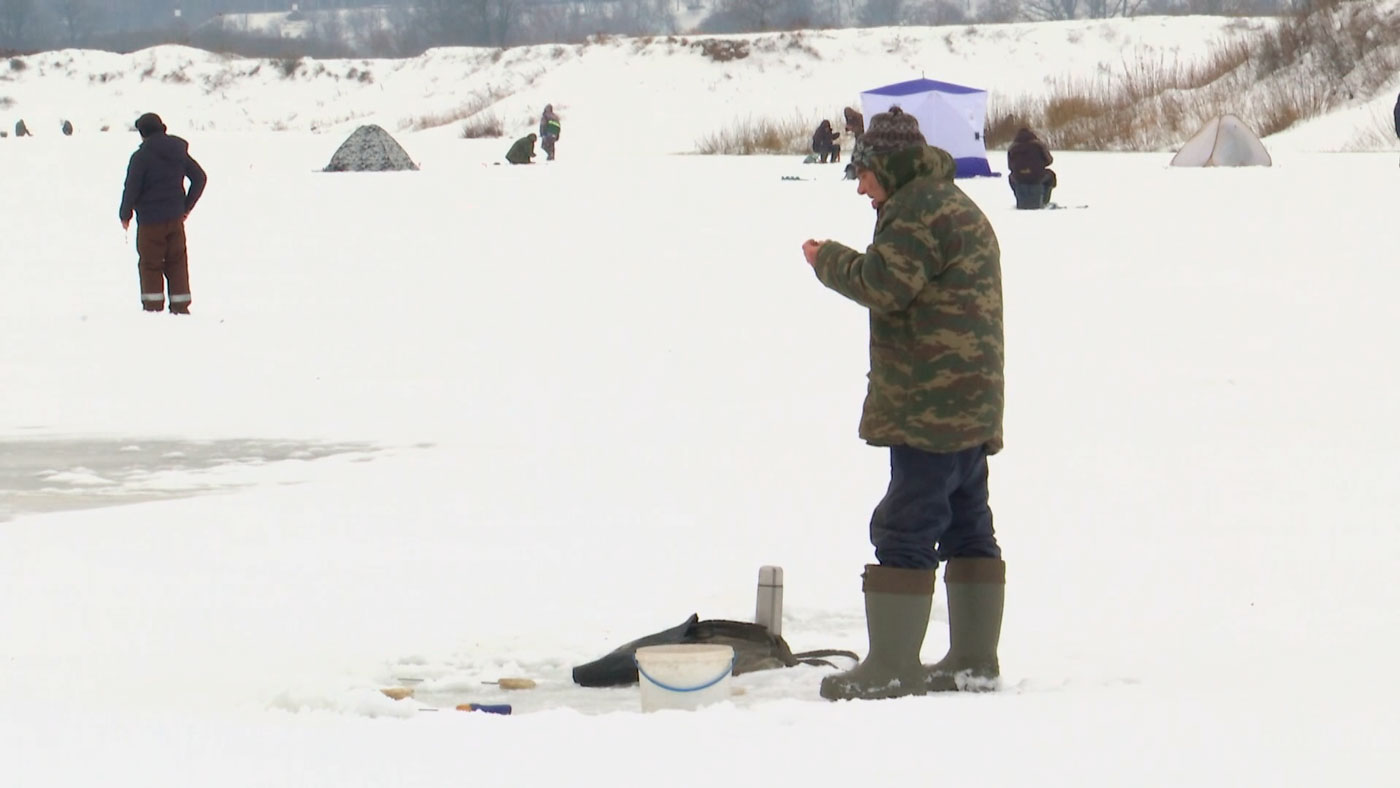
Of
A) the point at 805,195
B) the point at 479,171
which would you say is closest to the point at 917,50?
the point at 479,171

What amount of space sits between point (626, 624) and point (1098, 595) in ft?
5.17

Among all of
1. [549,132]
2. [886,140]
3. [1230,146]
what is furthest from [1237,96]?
[886,140]

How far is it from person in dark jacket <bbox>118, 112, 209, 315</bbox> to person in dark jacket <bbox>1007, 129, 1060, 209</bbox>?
417 inches

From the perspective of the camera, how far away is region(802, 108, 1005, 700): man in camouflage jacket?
188 inches

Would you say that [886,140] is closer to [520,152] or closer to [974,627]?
[974,627]

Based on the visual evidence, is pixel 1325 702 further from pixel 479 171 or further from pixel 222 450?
A: pixel 479 171

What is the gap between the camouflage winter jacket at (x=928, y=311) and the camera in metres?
4.76

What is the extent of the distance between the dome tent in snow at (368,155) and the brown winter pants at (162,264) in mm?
16994

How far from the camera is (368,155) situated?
105 feet

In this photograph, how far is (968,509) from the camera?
5000 mm

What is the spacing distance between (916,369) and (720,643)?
112cm

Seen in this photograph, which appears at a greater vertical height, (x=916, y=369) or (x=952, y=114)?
(x=952, y=114)

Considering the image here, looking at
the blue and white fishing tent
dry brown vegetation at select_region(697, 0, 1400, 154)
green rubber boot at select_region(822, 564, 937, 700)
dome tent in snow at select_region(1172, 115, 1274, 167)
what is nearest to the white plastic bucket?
green rubber boot at select_region(822, 564, 937, 700)

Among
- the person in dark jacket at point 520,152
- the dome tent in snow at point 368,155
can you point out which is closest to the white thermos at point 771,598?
the dome tent in snow at point 368,155
